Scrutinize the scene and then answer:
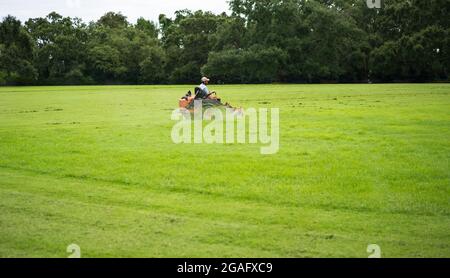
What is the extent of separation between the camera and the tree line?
3034 inches

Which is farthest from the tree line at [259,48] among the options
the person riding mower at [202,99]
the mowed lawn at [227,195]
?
the mowed lawn at [227,195]

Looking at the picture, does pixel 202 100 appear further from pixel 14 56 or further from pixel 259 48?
pixel 14 56

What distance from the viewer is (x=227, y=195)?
10188 mm
